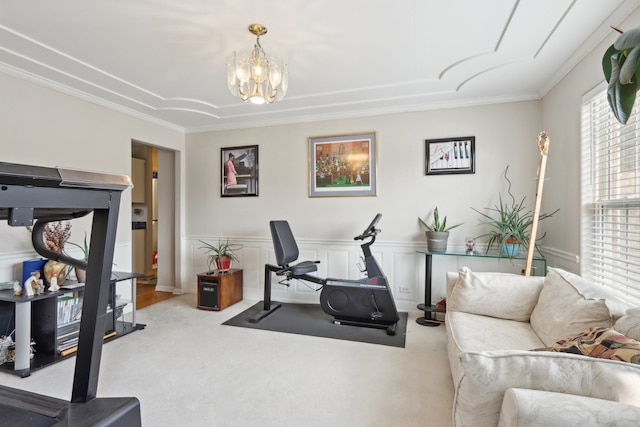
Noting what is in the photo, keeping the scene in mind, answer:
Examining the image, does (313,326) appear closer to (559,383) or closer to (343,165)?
(343,165)

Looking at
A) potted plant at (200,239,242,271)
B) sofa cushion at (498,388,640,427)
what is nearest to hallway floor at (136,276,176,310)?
potted plant at (200,239,242,271)

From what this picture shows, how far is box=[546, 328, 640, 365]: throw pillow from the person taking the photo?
3.45 feet

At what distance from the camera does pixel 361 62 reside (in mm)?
2740

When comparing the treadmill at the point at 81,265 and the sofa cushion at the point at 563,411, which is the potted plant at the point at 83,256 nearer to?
the treadmill at the point at 81,265

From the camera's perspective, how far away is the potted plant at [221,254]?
4.14 m

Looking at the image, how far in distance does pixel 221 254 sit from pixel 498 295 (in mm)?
3261

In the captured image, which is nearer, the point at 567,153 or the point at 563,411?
the point at 563,411

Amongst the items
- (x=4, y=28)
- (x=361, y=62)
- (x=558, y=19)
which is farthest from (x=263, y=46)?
(x=558, y=19)

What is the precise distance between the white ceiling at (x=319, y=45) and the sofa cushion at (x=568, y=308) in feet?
5.60

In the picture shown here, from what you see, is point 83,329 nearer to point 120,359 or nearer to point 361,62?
point 120,359

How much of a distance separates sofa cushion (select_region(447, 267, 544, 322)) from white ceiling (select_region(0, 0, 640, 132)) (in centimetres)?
182


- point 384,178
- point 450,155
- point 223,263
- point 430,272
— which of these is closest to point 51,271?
point 223,263

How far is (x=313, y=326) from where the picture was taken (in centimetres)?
330

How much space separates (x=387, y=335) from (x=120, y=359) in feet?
7.69
